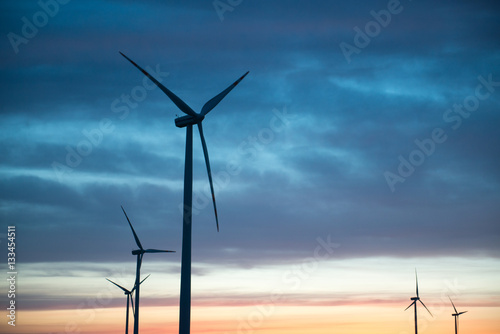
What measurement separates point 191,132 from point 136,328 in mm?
43701

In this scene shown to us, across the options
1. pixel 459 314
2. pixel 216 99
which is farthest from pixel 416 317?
pixel 216 99

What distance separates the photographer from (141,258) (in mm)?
115562

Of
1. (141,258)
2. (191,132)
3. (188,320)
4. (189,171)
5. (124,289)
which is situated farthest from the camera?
(124,289)

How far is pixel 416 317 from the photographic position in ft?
514

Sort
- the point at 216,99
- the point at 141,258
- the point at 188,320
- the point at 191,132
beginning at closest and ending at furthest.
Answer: the point at 188,320, the point at 191,132, the point at 216,99, the point at 141,258

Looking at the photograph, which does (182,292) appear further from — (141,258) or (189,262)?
(141,258)

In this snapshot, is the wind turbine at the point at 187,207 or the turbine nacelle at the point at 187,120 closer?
the wind turbine at the point at 187,207

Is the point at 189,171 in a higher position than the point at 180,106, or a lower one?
lower

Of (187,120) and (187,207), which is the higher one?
(187,120)

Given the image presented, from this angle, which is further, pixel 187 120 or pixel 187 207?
pixel 187 120

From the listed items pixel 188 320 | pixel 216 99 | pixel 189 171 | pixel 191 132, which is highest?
pixel 216 99

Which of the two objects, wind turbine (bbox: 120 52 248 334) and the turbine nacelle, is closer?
wind turbine (bbox: 120 52 248 334)

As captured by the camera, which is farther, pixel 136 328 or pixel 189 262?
pixel 136 328

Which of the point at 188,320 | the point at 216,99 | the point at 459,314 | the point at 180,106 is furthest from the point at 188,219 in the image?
the point at 459,314
